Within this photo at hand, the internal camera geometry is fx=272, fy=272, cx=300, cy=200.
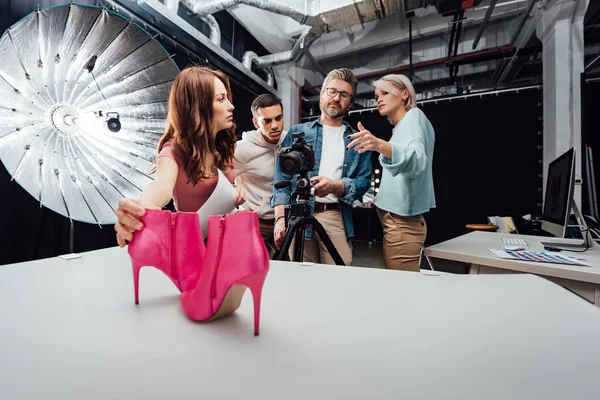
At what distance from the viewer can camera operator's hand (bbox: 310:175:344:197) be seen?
3.52 feet

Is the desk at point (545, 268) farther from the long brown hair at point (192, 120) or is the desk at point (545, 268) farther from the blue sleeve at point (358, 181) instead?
the long brown hair at point (192, 120)

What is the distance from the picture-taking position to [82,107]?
146 cm

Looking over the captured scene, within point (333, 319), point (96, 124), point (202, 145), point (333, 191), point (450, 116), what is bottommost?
point (333, 319)

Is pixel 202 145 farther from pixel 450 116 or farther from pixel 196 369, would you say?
pixel 450 116

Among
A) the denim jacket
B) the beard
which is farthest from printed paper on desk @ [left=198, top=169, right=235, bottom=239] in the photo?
the beard

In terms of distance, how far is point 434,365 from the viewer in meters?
0.31

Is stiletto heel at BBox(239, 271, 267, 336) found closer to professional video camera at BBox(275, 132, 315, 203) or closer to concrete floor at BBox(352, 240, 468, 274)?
professional video camera at BBox(275, 132, 315, 203)

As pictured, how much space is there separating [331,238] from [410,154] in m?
0.50

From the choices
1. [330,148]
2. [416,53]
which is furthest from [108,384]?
[416,53]

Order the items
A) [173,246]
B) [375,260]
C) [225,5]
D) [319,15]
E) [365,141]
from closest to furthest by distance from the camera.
A: [173,246]
[365,141]
[225,5]
[319,15]
[375,260]

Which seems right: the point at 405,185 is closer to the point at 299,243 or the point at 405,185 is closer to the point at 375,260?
the point at 299,243

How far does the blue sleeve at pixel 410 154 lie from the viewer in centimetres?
98

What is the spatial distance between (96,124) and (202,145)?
1174 mm

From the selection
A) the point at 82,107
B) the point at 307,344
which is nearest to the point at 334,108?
the point at 307,344
